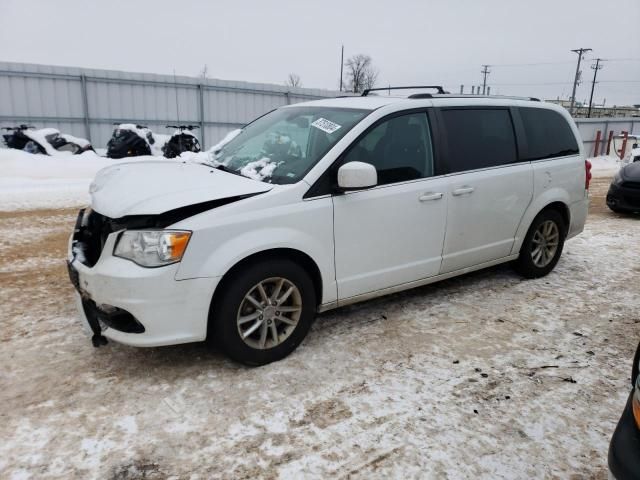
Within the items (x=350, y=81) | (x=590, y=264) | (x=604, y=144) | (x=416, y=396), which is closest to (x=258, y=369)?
(x=416, y=396)

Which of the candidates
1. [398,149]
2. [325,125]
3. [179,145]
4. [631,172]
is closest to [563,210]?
[398,149]

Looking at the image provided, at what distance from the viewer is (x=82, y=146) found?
1304 centimetres

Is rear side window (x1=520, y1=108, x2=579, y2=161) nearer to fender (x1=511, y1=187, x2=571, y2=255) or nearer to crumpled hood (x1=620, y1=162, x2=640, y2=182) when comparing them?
fender (x1=511, y1=187, x2=571, y2=255)

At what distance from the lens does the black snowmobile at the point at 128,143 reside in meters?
12.8

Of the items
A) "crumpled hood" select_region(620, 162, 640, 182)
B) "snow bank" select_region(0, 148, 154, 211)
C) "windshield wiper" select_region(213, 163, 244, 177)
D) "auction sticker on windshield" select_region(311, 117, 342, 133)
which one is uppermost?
"auction sticker on windshield" select_region(311, 117, 342, 133)

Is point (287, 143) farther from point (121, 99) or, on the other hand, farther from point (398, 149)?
point (121, 99)

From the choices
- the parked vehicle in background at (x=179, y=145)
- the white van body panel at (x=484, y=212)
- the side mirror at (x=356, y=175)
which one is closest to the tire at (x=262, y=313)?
the side mirror at (x=356, y=175)

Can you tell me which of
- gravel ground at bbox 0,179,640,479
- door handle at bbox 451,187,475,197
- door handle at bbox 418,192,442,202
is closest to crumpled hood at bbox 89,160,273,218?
gravel ground at bbox 0,179,640,479

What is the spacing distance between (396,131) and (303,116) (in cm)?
81

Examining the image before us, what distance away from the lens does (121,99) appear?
14.9 metres

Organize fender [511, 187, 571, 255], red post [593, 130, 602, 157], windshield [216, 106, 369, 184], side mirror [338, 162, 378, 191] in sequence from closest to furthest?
side mirror [338, 162, 378, 191], windshield [216, 106, 369, 184], fender [511, 187, 571, 255], red post [593, 130, 602, 157]

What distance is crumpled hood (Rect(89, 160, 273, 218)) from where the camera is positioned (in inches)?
118

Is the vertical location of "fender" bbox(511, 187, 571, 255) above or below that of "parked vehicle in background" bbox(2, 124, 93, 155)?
below

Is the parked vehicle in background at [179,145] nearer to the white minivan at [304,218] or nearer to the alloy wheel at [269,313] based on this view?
the white minivan at [304,218]
